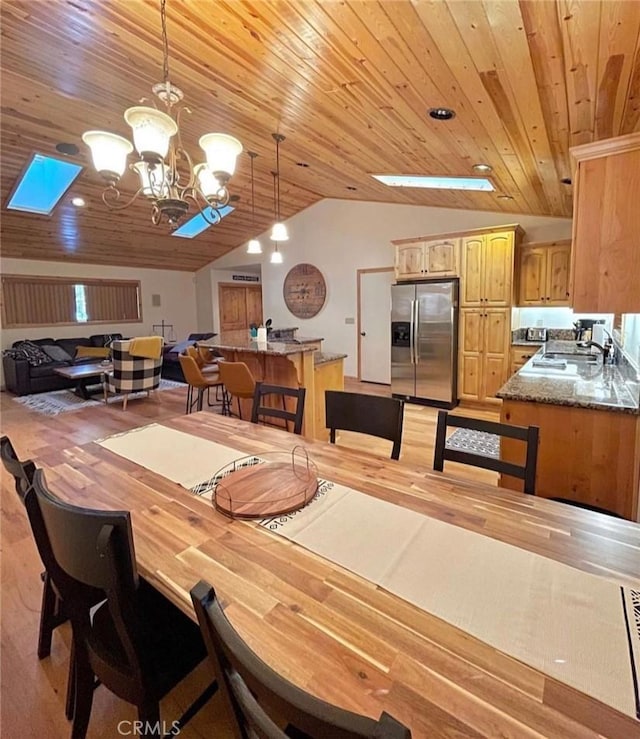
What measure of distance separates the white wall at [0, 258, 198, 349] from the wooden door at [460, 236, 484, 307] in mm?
6802

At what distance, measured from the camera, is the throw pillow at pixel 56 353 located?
22.2 feet

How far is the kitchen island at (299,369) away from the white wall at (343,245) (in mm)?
2945

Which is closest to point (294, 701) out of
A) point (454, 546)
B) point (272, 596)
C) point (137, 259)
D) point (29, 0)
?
point (272, 596)

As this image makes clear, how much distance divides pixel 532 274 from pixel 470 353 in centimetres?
125

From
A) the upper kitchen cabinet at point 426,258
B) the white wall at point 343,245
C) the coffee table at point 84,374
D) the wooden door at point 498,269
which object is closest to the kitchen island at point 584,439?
the wooden door at point 498,269

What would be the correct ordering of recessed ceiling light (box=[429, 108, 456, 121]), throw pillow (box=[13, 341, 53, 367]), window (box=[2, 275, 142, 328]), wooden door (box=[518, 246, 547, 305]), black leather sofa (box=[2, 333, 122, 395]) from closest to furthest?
recessed ceiling light (box=[429, 108, 456, 121])
wooden door (box=[518, 246, 547, 305])
black leather sofa (box=[2, 333, 122, 395])
throw pillow (box=[13, 341, 53, 367])
window (box=[2, 275, 142, 328])

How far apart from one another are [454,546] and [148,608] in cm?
105

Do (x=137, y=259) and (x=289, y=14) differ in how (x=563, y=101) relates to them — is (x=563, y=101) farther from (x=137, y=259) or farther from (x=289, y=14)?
(x=137, y=259)

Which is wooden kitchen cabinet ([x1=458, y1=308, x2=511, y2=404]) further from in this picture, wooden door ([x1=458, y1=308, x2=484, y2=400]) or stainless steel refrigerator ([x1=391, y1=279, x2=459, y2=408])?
stainless steel refrigerator ([x1=391, y1=279, x2=459, y2=408])

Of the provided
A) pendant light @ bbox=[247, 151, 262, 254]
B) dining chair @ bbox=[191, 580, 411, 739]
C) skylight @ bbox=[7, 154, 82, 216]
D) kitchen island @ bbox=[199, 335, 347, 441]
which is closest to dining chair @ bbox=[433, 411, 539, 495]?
dining chair @ bbox=[191, 580, 411, 739]

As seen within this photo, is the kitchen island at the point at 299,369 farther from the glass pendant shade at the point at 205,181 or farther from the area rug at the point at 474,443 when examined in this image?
the glass pendant shade at the point at 205,181

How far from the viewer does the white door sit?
6.68 m

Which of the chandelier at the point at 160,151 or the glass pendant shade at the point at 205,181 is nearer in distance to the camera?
the chandelier at the point at 160,151

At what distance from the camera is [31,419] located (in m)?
5.11
